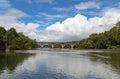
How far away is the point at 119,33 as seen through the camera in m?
154

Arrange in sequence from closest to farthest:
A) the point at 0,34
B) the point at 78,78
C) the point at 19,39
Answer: the point at 78,78
the point at 0,34
the point at 19,39

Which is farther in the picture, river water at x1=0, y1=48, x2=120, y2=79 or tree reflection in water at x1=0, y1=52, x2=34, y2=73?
tree reflection in water at x1=0, y1=52, x2=34, y2=73

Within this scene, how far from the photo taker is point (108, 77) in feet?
115

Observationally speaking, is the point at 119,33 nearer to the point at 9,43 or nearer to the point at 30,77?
the point at 9,43

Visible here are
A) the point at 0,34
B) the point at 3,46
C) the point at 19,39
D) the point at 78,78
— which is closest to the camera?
the point at 78,78

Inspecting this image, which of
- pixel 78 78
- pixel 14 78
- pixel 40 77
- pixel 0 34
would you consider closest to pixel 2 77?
pixel 14 78

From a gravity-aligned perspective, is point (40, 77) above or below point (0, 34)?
below

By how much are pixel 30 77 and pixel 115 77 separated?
11283 millimetres

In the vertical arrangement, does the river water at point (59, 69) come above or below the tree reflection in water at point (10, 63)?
below

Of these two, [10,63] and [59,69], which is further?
[10,63]

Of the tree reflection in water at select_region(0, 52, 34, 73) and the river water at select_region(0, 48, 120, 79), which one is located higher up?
the tree reflection in water at select_region(0, 52, 34, 73)

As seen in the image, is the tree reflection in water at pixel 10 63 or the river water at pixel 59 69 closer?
the river water at pixel 59 69

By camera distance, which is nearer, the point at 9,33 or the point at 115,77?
the point at 115,77

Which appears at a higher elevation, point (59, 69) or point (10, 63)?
point (10, 63)
